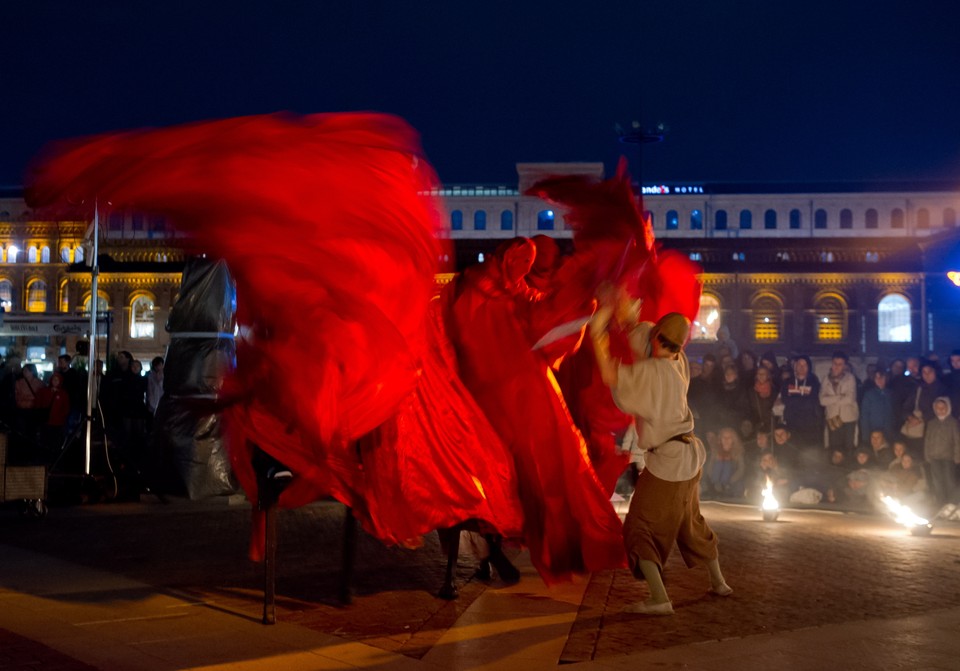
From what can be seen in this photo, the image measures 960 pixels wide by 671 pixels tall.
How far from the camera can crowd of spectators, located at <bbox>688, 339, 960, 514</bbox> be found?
13.2m

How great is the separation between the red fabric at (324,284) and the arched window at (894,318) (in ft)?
231

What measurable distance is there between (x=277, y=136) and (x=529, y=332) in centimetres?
247

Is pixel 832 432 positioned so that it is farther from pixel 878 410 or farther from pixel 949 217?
pixel 949 217

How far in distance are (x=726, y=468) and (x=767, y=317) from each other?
61.3m

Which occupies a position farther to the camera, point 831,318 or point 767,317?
point 767,317

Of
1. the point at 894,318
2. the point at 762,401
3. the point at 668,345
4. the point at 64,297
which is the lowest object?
the point at 762,401

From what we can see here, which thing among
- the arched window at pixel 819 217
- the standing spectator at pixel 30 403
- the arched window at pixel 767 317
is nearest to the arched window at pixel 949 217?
the arched window at pixel 819 217

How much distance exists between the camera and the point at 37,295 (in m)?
84.4

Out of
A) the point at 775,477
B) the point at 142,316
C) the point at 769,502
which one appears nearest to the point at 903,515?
the point at 769,502

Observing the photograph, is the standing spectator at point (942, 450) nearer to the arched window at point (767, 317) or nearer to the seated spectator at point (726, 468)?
the seated spectator at point (726, 468)

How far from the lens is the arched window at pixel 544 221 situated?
91.2 meters

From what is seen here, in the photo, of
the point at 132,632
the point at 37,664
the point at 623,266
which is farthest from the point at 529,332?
the point at 37,664

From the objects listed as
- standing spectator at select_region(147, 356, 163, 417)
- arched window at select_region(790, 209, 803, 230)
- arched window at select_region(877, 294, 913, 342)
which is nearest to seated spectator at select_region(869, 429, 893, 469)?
standing spectator at select_region(147, 356, 163, 417)

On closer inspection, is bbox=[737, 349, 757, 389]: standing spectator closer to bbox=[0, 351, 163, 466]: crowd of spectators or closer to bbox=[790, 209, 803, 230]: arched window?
bbox=[0, 351, 163, 466]: crowd of spectators
